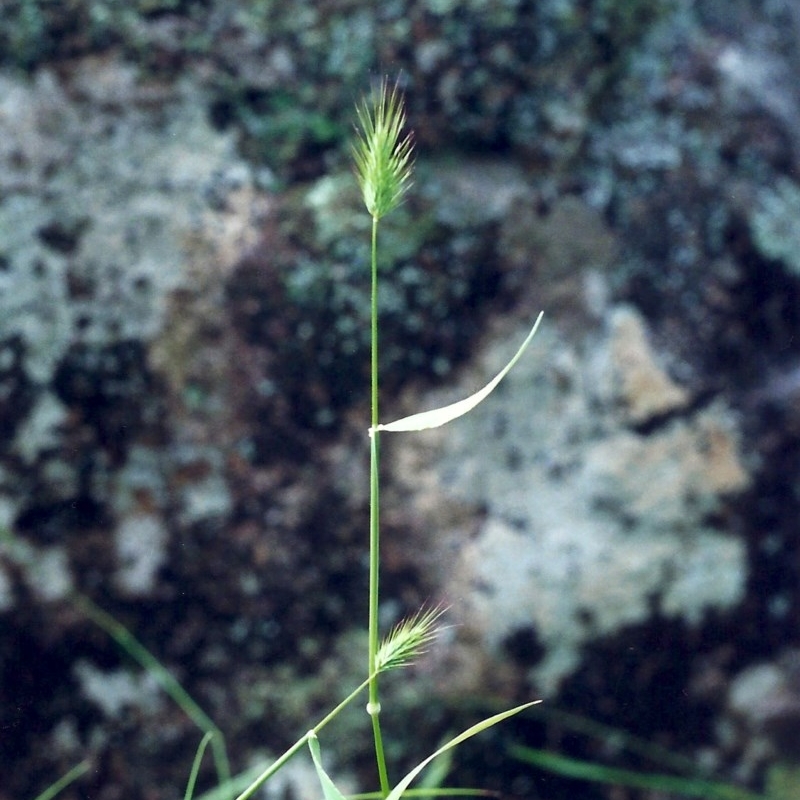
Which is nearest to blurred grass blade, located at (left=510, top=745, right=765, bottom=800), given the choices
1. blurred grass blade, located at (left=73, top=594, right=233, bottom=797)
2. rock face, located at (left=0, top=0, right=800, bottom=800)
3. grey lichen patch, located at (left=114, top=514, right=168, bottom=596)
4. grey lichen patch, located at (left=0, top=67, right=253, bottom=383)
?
rock face, located at (left=0, top=0, right=800, bottom=800)

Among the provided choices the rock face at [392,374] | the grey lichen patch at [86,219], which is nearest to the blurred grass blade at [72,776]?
the rock face at [392,374]

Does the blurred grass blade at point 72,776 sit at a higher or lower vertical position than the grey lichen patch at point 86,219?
lower

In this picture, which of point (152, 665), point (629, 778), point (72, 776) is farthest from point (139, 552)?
point (629, 778)

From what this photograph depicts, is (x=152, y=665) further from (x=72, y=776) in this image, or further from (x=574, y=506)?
(x=574, y=506)

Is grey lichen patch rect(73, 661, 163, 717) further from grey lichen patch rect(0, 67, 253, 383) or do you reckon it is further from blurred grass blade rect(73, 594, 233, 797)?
grey lichen patch rect(0, 67, 253, 383)

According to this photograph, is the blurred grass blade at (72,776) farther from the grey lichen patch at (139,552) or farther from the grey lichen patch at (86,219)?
the grey lichen patch at (86,219)

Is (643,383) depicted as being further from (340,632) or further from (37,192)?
(37,192)
